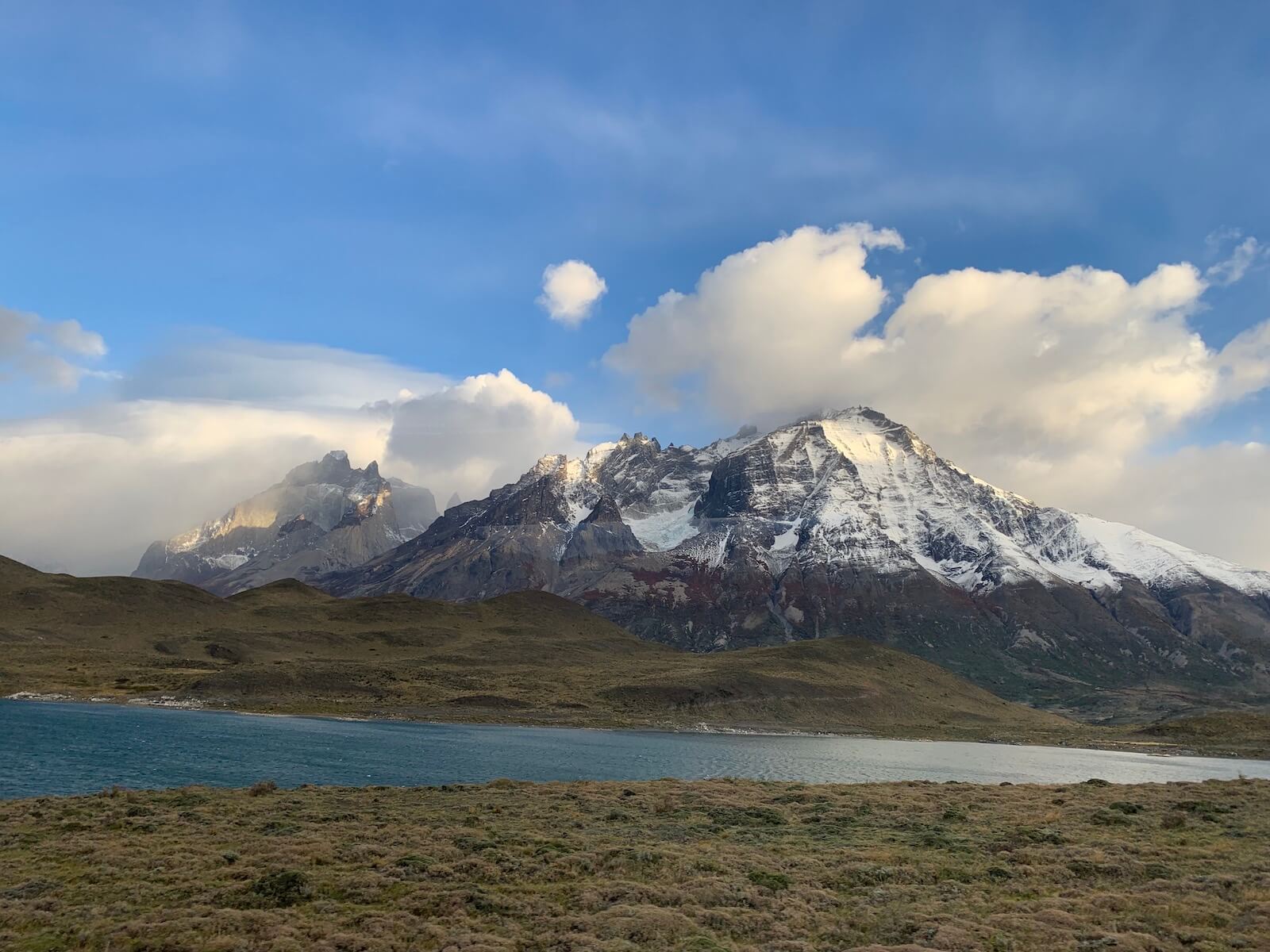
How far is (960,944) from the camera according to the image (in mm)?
26375

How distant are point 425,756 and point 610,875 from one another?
220 feet

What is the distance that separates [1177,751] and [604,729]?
121310 millimetres

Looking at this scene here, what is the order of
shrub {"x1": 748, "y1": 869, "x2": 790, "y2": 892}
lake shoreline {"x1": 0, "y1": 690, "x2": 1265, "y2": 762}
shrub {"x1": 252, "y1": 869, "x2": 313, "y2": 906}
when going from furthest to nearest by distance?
lake shoreline {"x1": 0, "y1": 690, "x2": 1265, "y2": 762}
shrub {"x1": 748, "y1": 869, "x2": 790, "y2": 892}
shrub {"x1": 252, "y1": 869, "x2": 313, "y2": 906}

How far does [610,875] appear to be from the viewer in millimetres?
35312

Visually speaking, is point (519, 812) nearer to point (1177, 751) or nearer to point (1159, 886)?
point (1159, 886)

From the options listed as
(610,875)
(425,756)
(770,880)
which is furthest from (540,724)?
(770,880)

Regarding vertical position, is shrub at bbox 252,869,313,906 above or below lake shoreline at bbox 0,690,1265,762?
above

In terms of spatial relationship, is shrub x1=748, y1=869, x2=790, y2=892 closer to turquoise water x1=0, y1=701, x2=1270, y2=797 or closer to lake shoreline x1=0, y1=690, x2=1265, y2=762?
turquoise water x1=0, y1=701, x2=1270, y2=797

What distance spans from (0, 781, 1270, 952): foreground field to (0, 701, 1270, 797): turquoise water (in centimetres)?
2113

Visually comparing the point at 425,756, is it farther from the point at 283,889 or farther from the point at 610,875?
the point at 283,889

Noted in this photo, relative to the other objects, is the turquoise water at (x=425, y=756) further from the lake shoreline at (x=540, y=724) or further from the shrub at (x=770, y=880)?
the shrub at (x=770, y=880)

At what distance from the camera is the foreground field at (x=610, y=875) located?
88.9ft

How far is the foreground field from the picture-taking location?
1067 inches

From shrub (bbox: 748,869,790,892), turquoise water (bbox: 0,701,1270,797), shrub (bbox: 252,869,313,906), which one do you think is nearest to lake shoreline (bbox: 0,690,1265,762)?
turquoise water (bbox: 0,701,1270,797)
